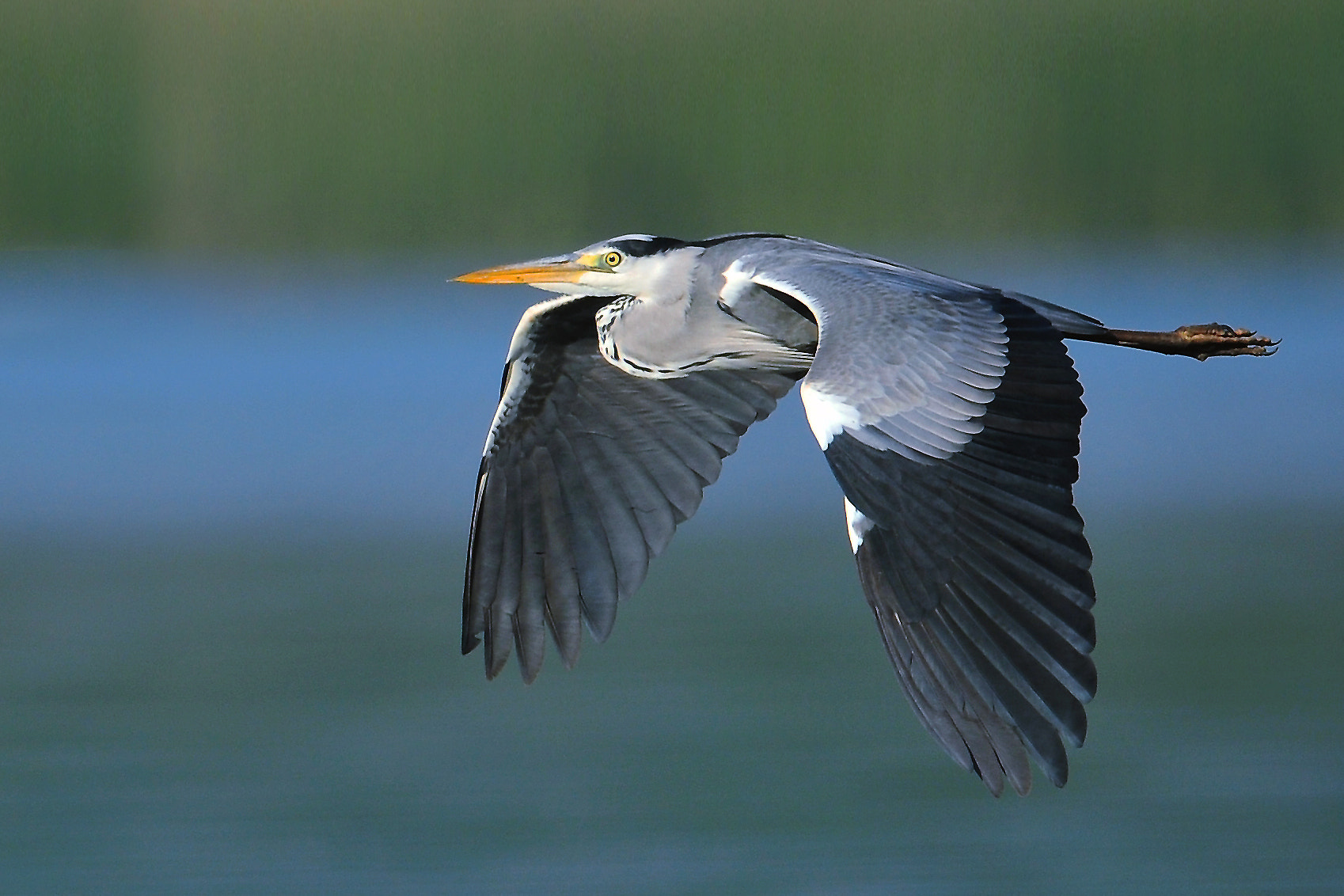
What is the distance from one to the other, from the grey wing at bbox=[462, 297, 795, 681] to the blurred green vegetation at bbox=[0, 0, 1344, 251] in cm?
621

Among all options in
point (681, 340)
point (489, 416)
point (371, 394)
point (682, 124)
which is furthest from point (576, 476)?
point (682, 124)

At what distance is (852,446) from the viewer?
415cm

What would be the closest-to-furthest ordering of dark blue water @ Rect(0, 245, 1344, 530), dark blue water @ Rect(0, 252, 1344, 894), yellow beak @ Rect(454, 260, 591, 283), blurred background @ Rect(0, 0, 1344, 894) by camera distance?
yellow beak @ Rect(454, 260, 591, 283) → dark blue water @ Rect(0, 252, 1344, 894) → blurred background @ Rect(0, 0, 1344, 894) → dark blue water @ Rect(0, 245, 1344, 530)

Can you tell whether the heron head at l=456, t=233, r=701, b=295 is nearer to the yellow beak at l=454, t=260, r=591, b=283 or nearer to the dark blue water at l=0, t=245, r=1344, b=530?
the yellow beak at l=454, t=260, r=591, b=283

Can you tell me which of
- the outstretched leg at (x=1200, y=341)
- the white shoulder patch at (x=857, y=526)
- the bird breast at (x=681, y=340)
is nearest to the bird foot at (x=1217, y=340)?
the outstretched leg at (x=1200, y=341)

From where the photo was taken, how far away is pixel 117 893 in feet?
18.9

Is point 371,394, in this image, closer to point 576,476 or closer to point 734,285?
point 576,476

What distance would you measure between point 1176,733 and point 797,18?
24.3 feet

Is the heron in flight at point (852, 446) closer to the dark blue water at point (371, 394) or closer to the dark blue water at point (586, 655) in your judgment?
the dark blue water at point (586, 655)

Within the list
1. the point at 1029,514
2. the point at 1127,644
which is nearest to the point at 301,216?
the point at 1127,644

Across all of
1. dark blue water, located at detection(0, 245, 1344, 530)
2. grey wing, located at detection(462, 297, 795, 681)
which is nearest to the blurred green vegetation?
dark blue water, located at detection(0, 245, 1344, 530)

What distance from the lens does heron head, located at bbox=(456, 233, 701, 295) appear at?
5281mm

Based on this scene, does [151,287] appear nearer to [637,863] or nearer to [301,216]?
[301,216]

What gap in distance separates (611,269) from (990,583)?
1.62 metres
